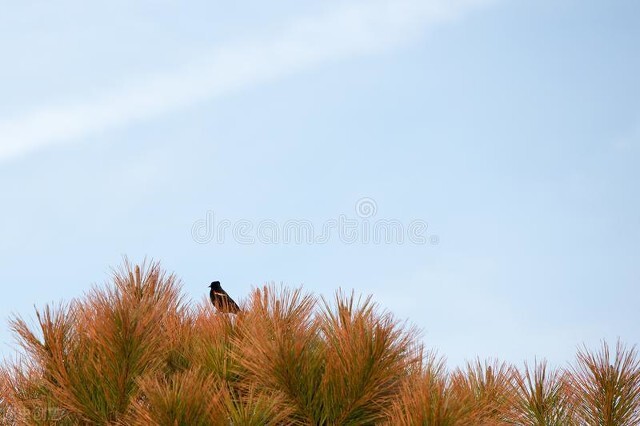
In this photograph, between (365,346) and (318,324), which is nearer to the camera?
(365,346)

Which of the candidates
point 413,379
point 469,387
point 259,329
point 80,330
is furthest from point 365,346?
point 80,330

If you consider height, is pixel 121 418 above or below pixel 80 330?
below

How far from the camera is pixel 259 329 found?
6418 millimetres

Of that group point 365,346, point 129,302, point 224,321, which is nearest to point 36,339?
point 129,302

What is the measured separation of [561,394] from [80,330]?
4.17m

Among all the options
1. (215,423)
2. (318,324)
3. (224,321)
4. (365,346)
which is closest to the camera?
(215,423)

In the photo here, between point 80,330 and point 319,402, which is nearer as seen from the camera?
point 319,402

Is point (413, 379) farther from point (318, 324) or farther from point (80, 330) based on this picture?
point (80, 330)

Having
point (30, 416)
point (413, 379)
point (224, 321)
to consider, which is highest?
point (224, 321)

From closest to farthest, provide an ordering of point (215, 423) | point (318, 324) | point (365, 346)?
point (215, 423) → point (365, 346) → point (318, 324)

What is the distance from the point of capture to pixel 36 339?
682 cm

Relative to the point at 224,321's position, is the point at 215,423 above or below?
below

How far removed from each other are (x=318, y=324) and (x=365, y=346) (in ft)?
1.77

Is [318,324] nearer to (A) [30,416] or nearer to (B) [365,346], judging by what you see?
(B) [365,346]
